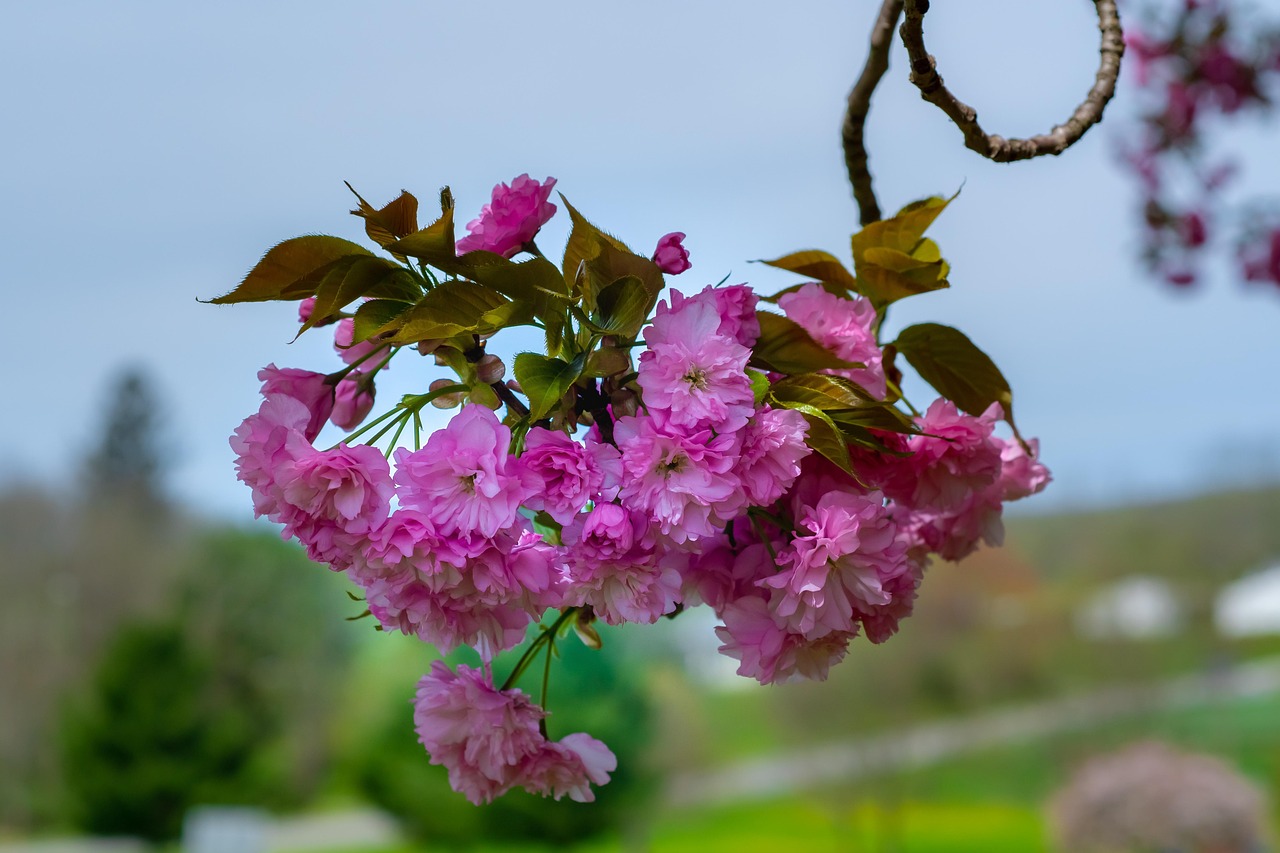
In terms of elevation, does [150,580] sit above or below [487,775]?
above

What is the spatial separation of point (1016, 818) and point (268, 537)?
7.18 metres

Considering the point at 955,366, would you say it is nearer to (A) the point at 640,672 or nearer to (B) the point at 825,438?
(B) the point at 825,438

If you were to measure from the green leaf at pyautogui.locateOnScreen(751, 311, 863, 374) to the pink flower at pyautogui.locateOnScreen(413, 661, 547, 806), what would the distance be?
18 centimetres

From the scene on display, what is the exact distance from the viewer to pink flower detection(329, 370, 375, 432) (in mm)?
549

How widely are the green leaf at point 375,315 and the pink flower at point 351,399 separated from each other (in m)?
0.06

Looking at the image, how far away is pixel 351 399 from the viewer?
0.55m

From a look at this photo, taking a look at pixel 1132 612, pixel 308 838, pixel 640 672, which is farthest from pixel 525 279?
pixel 308 838

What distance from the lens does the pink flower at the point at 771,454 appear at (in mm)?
460

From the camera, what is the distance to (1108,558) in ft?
33.0

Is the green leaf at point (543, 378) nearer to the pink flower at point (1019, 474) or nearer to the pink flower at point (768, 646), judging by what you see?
the pink flower at point (768, 646)

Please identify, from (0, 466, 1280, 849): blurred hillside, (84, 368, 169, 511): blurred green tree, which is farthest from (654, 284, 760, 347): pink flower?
(84, 368, 169, 511): blurred green tree

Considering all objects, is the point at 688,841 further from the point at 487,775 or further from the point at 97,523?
the point at 487,775

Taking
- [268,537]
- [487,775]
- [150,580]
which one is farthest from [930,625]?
[487,775]

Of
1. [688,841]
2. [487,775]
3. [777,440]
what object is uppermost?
[688,841]
